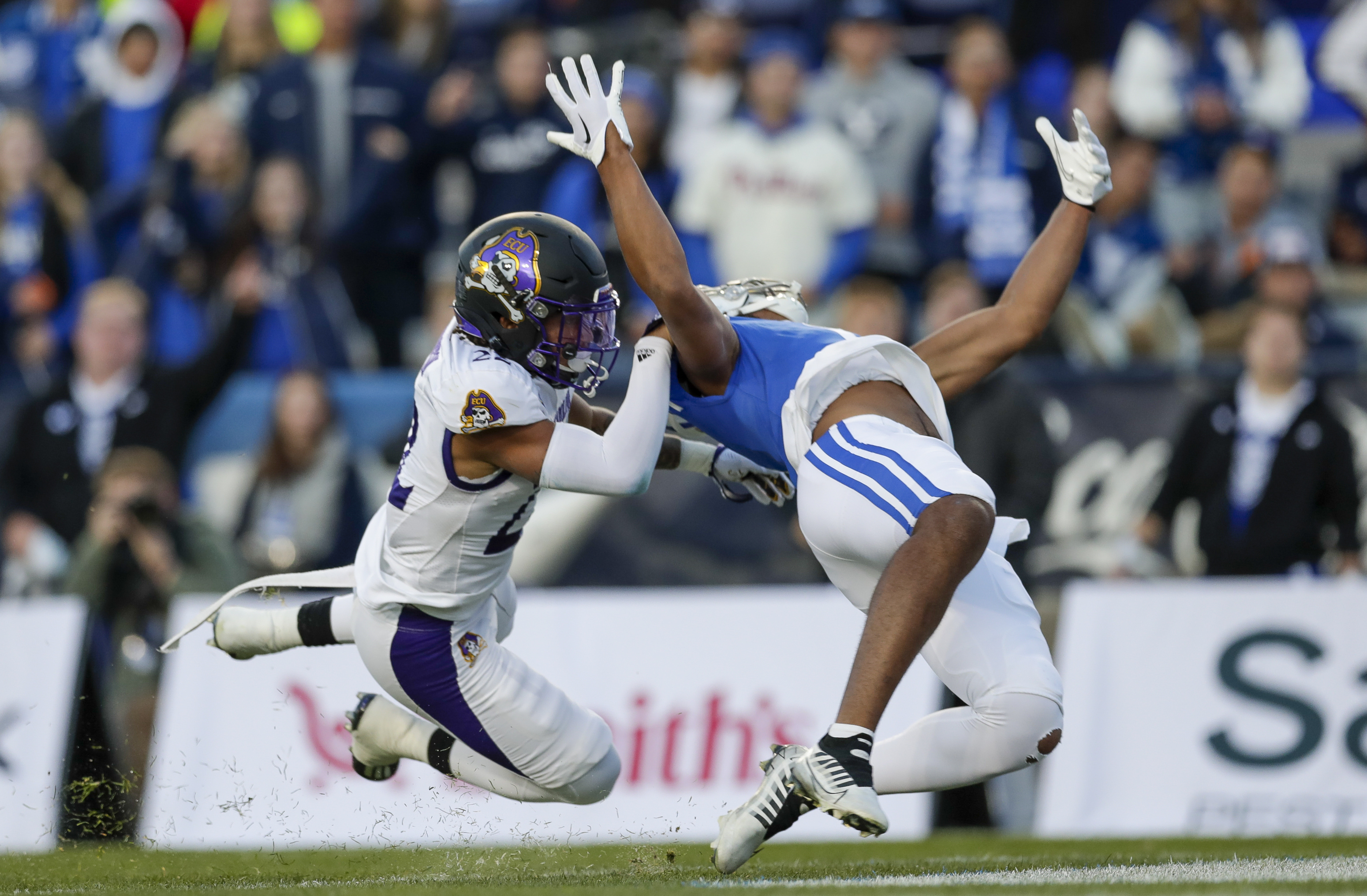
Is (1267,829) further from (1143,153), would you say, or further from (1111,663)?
(1143,153)

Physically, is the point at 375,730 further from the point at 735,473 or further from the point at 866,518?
the point at 866,518

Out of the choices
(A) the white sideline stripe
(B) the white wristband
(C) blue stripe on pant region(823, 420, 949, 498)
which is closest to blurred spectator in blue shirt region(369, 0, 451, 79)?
(B) the white wristband

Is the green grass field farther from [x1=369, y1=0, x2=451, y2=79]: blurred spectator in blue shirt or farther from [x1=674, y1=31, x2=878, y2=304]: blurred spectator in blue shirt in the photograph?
[x1=369, y1=0, x2=451, y2=79]: blurred spectator in blue shirt

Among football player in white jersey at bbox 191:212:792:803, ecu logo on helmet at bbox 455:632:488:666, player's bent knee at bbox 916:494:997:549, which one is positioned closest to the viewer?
player's bent knee at bbox 916:494:997:549

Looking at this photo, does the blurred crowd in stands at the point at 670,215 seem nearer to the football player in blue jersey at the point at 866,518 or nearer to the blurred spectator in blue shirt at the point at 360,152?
the blurred spectator in blue shirt at the point at 360,152

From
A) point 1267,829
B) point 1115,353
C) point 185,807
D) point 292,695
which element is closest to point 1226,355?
point 1115,353

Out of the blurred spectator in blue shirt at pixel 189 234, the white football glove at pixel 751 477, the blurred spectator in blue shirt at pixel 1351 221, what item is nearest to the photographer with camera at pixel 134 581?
the blurred spectator in blue shirt at pixel 189 234

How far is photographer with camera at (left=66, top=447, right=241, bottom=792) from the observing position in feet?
24.8

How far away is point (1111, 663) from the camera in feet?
23.5

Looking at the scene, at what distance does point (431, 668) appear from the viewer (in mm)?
5047

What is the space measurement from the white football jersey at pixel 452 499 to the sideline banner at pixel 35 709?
120 inches

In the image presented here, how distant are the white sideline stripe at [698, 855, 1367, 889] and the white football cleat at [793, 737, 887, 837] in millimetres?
530

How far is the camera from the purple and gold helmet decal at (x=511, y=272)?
476 centimetres

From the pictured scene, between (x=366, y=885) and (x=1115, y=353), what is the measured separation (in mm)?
5732
